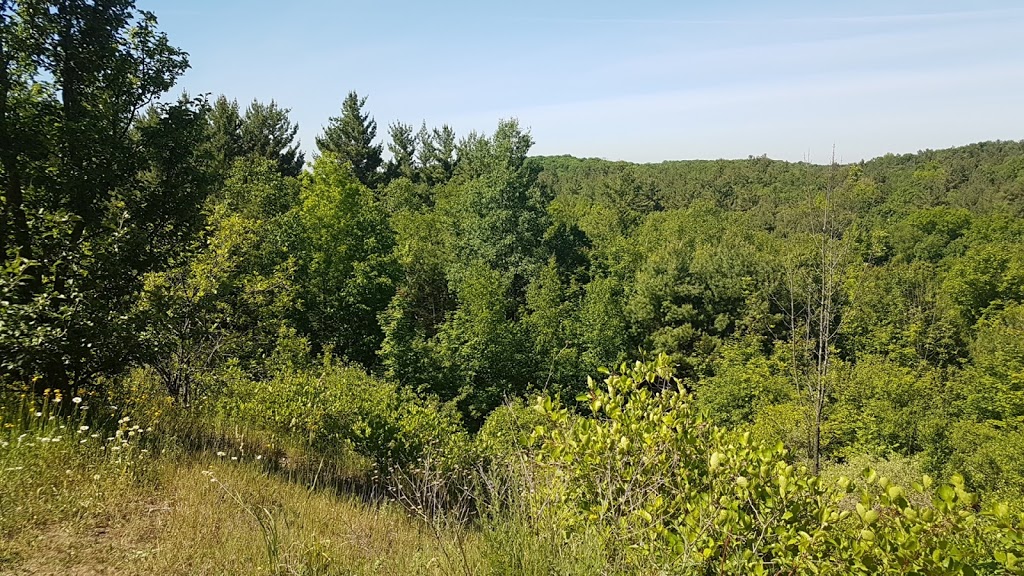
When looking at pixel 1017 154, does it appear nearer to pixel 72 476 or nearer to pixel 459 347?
pixel 459 347

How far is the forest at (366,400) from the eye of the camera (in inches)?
115

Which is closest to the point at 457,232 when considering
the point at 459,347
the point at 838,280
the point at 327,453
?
the point at 459,347

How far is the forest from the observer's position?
2.93 m

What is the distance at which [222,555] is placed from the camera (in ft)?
11.1

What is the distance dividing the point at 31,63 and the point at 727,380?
24566 mm

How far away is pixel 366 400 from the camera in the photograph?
35.3 feet

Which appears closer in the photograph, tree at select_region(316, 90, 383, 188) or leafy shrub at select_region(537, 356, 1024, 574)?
leafy shrub at select_region(537, 356, 1024, 574)

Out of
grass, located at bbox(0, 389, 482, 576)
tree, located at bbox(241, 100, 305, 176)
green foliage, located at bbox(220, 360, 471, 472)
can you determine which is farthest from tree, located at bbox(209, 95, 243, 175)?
grass, located at bbox(0, 389, 482, 576)

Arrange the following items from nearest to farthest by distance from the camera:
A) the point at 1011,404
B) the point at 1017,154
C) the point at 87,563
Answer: the point at 87,563 < the point at 1011,404 < the point at 1017,154

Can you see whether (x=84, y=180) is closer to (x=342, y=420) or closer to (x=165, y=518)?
(x=165, y=518)

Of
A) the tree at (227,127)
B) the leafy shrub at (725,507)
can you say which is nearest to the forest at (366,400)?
the leafy shrub at (725,507)

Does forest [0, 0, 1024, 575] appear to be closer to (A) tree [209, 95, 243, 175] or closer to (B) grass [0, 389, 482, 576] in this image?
(B) grass [0, 389, 482, 576]

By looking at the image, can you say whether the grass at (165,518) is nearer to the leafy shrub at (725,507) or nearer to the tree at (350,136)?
the leafy shrub at (725,507)

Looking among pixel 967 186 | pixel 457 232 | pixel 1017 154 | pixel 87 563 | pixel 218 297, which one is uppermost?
pixel 1017 154
